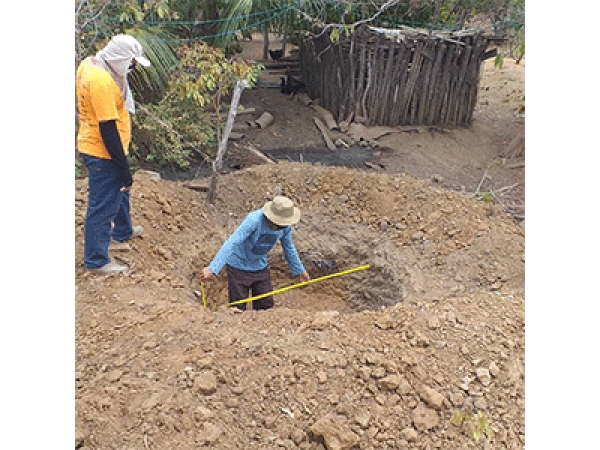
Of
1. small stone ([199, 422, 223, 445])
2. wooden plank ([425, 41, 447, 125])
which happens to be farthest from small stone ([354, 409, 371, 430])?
wooden plank ([425, 41, 447, 125])

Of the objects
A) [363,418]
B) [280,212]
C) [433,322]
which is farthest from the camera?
[280,212]

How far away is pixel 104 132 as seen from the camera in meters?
3.89

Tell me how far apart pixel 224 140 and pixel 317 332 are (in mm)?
2729

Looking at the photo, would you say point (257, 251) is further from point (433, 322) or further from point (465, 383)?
point (465, 383)

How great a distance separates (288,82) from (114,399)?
29.4 ft

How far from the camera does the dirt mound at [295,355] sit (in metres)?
3.04

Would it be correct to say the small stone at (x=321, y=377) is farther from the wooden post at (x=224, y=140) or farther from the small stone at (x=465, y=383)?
the wooden post at (x=224, y=140)

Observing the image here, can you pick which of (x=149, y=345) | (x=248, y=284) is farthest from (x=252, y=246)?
(x=149, y=345)

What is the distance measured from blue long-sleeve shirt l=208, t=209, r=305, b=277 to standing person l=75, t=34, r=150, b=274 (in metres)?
0.87

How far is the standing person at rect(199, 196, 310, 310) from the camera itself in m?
4.43

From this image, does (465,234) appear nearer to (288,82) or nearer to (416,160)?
(416,160)

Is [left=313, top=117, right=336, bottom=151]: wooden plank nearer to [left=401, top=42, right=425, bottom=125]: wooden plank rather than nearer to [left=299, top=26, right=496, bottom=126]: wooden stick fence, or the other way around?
[left=299, top=26, right=496, bottom=126]: wooden stick fence

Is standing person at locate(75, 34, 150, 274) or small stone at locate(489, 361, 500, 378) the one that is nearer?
small stone at locate(489, 361, 500, 378)

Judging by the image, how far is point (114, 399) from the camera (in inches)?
121
